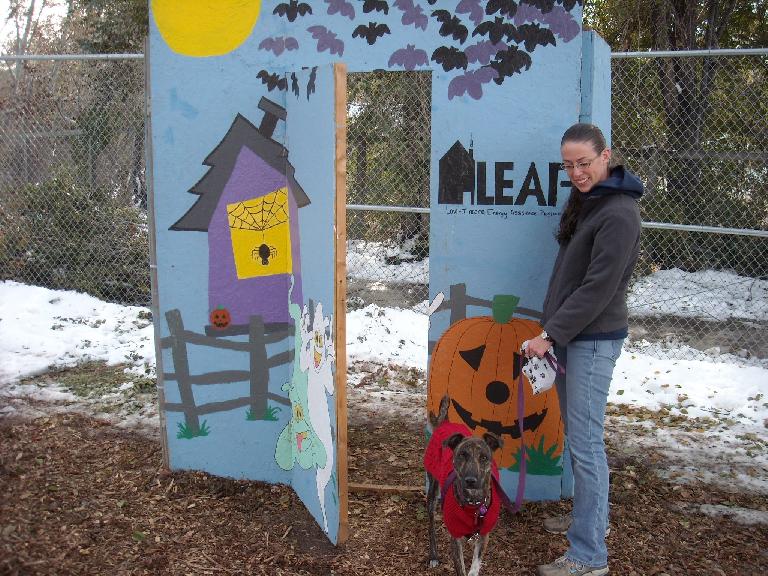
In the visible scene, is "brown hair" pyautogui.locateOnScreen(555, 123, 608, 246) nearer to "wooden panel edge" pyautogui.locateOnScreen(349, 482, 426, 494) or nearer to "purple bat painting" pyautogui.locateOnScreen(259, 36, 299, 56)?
"purple bat painting" pyautogui.locateOnScreen(259, 36, 299, 56)

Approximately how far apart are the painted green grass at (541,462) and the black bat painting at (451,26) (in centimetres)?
227

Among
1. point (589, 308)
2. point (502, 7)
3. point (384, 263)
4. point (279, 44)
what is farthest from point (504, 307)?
point (384, 263)

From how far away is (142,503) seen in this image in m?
3.95

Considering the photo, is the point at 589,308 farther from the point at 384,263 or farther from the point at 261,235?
the point at 384,263

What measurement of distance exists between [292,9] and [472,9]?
96 centimetres

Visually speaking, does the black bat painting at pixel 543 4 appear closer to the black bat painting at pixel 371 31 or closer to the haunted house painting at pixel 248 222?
the black bat painting at pixel 371 31

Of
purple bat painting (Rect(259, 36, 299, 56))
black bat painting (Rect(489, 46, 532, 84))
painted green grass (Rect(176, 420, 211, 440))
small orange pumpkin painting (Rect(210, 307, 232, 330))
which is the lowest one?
painted green grass (Rect(176, 420, 211, 440))

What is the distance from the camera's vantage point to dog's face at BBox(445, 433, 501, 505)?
2988mm

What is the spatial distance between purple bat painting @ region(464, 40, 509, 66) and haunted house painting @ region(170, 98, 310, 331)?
1059mm

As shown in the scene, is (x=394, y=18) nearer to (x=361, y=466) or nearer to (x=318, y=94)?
(x=318, y=94)

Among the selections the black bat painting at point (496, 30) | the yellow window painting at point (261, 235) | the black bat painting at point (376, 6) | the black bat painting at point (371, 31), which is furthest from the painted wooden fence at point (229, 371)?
the black bat painting at point (496, 30)

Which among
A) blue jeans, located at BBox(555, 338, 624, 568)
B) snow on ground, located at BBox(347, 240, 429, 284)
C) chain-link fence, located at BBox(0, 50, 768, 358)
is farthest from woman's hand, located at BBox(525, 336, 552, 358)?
snow on ground, located at BBox(347, 240, 429, 284)

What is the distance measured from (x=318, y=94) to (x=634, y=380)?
14.3 ft

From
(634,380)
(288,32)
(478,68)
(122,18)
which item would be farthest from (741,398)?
(122,18)
